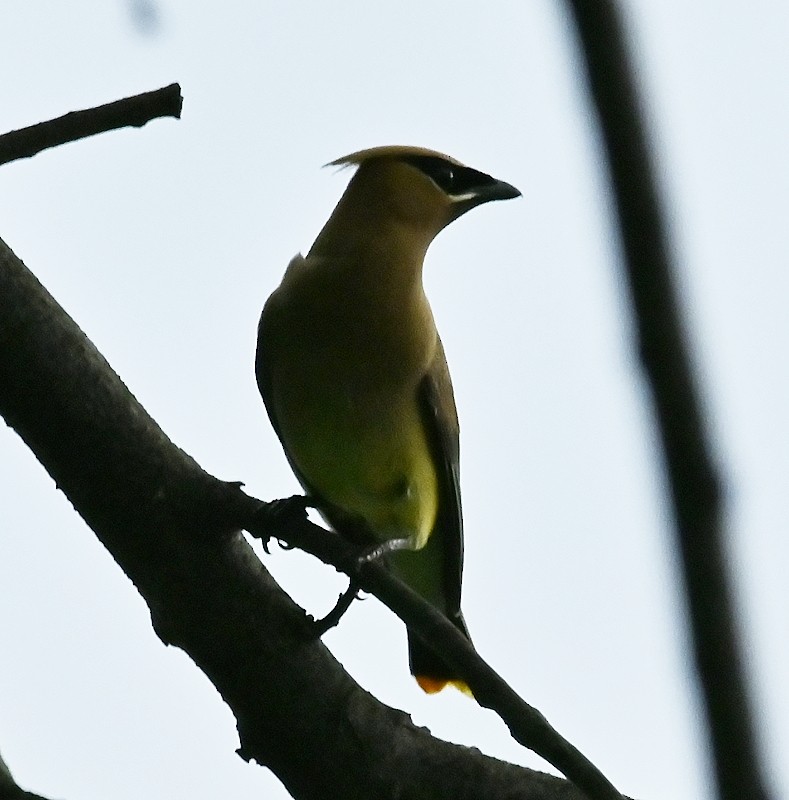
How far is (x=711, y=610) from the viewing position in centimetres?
79

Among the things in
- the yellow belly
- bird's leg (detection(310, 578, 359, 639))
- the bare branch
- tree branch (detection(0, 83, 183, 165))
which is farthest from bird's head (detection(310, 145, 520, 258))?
tree branch (detection(0, 83, 183, 165))

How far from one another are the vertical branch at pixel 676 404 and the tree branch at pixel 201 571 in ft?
5.38

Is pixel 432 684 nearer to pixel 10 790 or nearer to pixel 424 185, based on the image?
pixel 424 185

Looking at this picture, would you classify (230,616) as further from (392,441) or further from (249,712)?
(392,441)

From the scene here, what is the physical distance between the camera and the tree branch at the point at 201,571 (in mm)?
2359

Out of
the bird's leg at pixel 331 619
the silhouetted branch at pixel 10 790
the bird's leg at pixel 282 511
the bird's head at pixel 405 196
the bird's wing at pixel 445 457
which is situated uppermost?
the bird's head at pixel 405 196

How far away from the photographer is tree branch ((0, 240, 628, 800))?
236cm

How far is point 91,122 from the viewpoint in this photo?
7.20ft

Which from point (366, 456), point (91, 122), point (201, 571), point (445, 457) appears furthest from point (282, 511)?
point (445, 457)

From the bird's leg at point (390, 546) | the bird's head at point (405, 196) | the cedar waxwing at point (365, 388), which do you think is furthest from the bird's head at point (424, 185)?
the bird's leg at point (390, 546)

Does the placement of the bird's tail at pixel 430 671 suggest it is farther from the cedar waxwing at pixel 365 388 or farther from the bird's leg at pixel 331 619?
the bird's leg at pixel 331 619

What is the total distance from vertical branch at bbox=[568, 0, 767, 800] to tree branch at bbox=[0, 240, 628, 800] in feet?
5.38

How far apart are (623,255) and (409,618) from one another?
141cm

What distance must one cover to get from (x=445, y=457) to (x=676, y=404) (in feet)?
10.7
